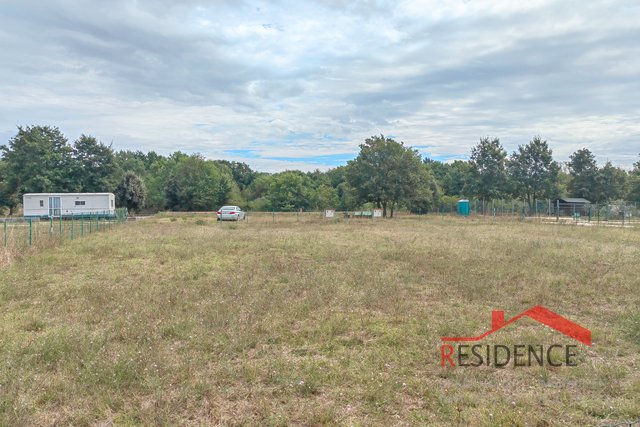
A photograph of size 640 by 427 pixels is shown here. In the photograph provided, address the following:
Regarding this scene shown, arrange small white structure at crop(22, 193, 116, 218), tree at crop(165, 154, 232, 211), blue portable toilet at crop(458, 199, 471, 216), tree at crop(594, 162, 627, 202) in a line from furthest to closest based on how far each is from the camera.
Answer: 1. tree at crop(165, 154, 232, 211)
2. tree at crop(594, 162, 627, 202)
3. blue portable toilet at crop(458, 199, 471, 216)
4. small white structure at crop(22, 193, 116, 218)

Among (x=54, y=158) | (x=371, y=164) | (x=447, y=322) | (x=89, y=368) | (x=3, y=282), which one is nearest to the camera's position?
(x=89, y=368)

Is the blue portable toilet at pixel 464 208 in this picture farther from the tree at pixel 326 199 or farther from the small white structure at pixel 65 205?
the small white structure at pixel 65 205

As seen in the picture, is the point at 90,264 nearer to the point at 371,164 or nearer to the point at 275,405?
the point at 275,405

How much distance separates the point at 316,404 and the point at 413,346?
1.82 meters

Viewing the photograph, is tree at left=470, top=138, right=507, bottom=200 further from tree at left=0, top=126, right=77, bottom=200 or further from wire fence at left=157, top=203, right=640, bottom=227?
tree at left=0, top=126, right=77, bottom=200

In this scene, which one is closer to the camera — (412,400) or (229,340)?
(412,400)

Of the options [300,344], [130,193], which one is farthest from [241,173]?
[300,344]

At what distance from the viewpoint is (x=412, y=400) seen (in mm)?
3658

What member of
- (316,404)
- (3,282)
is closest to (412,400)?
(316,404)

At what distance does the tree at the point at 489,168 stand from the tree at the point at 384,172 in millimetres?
10845

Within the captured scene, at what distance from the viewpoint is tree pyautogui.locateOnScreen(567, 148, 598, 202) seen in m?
54.9

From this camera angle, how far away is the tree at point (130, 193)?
48.9 m

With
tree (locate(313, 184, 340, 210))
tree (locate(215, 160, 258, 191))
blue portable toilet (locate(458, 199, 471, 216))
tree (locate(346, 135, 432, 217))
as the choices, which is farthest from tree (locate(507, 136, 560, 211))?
tree (locate(215, 160, 258, 191))

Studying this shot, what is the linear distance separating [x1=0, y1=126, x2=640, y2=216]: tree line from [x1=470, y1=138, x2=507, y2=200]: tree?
109 millimetres
